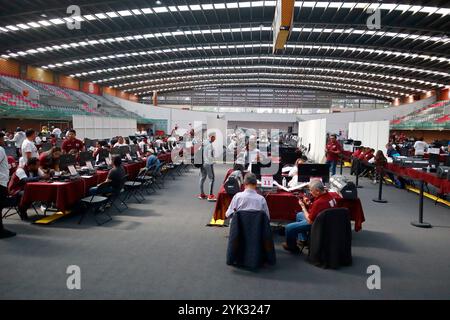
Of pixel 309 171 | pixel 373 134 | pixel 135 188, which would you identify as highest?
pixel 373 134

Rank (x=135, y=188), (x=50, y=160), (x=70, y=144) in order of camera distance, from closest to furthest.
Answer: (x=50, y=160)
(x=135, y=188)
(x=70, y=144)

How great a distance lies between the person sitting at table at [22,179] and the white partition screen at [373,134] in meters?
11.8

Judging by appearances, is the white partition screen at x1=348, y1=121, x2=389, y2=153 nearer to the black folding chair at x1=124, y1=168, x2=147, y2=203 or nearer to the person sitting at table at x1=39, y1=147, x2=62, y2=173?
the black folding chair at x1=124, y1=168, x2=147, y2=203

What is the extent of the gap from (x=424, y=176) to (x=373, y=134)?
6.62 meters

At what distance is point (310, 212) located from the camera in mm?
4086

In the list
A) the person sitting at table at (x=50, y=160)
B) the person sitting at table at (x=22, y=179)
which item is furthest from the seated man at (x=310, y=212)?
the person sitting at table at (x=50, y=160)

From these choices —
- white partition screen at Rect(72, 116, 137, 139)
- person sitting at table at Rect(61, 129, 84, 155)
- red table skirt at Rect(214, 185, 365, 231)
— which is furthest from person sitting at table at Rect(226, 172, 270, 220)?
white partition screen at Rect(72, 116, 137, 139)

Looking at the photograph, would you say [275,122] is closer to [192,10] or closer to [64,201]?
[192,10]

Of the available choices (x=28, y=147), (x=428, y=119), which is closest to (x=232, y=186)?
(x=28, y=147)

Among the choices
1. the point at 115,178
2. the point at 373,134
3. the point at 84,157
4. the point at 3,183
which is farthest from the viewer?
the point at 373,134

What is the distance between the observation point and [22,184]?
19.0 ft

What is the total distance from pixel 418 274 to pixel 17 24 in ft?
58.4

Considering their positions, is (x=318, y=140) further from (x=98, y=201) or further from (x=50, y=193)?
(x=50, y=193)
